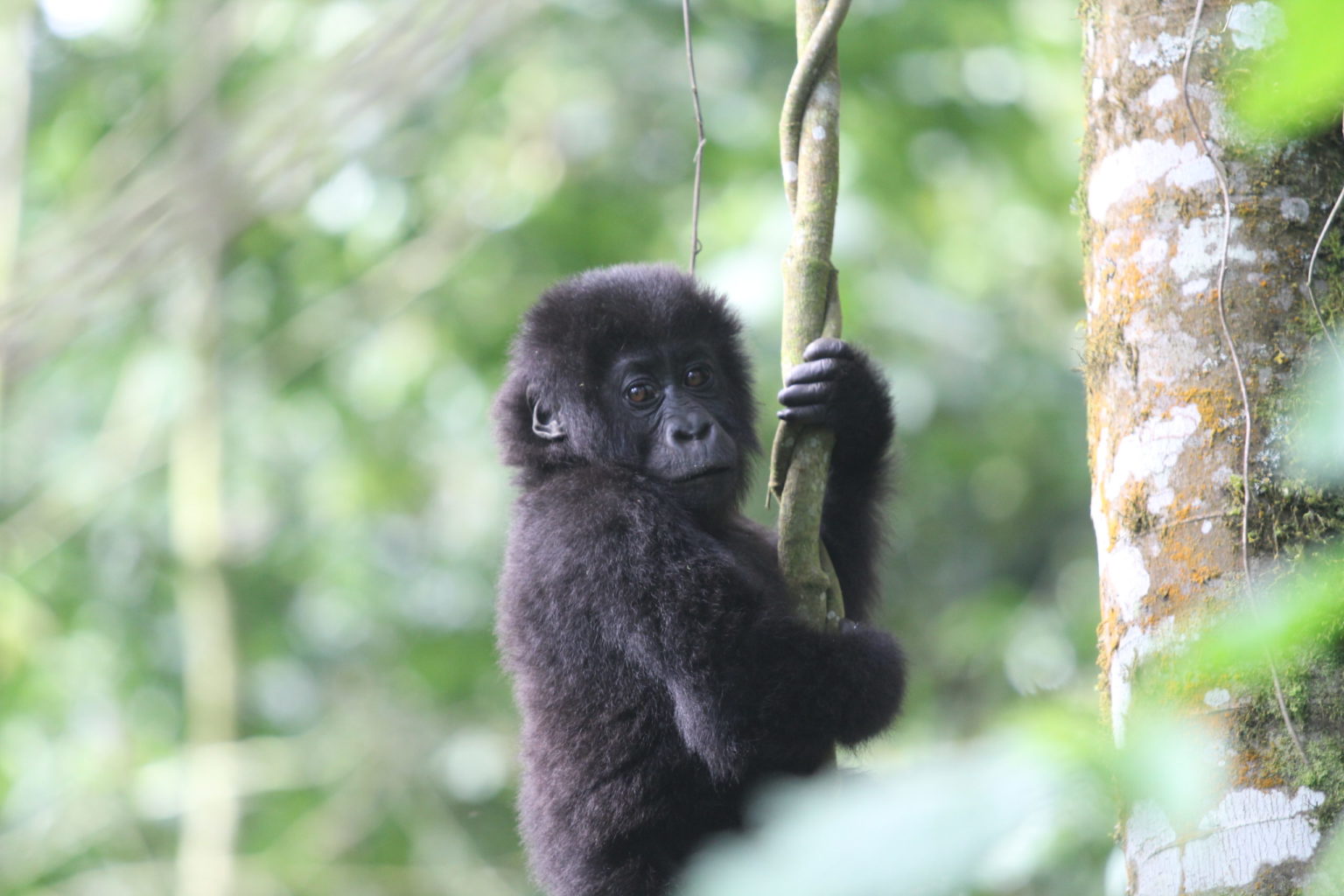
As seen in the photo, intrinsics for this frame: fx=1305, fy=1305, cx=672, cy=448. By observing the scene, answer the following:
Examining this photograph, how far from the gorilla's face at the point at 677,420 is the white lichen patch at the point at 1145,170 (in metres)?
1.42

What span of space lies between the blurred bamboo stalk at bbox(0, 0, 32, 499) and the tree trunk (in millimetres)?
8466

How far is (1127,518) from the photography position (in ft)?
9.44

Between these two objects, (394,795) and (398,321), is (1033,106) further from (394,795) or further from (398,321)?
(394,795)

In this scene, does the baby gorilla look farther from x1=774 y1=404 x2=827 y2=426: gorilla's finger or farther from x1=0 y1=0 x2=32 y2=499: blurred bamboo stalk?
x1=0 y1=0 x2=32 y2=499: blurred bamboo stalk

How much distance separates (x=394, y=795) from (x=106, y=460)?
11.4ft

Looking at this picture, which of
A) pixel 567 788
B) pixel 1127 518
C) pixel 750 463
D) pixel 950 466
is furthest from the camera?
pixel 950 466

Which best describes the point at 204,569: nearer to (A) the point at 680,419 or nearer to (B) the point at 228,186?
(B) the point at 228,186

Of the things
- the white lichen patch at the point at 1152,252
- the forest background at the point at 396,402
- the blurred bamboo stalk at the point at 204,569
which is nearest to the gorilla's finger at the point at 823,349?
the white lichen patch at the point at 1152,252

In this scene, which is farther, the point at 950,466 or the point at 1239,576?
the point at 950,466

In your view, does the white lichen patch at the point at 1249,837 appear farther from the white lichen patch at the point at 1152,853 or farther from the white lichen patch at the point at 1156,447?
the white lichen patch at the point at 1156,447

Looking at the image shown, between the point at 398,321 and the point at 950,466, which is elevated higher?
the point at 398,321

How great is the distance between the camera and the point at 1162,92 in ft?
9.91

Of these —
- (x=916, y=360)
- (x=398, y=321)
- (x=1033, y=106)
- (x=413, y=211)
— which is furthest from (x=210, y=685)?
(x=1033, y=106)

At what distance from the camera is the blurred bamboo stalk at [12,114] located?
9.57 metres
